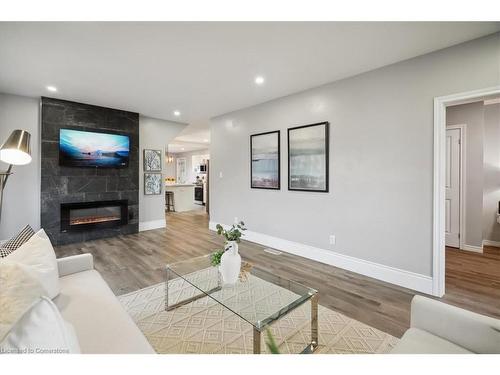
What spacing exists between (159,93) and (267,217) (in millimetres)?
2742

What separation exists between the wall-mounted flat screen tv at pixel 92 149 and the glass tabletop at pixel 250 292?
3384 mm

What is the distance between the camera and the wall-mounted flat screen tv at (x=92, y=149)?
14.0 ft

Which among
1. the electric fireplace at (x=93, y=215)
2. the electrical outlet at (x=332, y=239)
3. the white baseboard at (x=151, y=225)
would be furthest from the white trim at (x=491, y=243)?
the electric fireplace at (x=93, y=215)

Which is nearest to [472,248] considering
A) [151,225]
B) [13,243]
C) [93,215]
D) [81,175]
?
[13,243]

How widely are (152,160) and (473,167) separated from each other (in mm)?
6177

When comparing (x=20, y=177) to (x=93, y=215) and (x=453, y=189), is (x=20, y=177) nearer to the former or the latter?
(x=93, y=215)

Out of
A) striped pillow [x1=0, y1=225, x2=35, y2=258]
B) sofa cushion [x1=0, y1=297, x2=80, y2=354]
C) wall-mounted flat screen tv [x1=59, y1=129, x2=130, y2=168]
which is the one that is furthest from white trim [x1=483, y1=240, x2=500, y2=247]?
wall-mounted flat screen tv [x1=59, y1=129, x2=130, y2=168]

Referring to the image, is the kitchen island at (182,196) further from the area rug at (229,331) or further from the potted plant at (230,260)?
the potted plant at (230,260)

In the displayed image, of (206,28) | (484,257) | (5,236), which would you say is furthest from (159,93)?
(484,257)

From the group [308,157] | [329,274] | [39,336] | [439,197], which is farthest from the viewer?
[308,157]

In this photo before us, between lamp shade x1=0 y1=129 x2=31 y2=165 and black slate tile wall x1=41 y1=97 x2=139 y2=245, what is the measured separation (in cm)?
293

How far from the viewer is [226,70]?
2.99 metres

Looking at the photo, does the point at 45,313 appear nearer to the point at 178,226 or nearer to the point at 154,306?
the point at 154,306

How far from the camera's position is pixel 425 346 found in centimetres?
116
